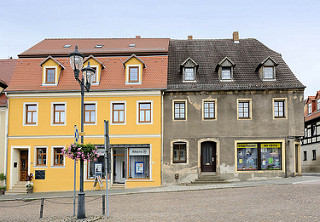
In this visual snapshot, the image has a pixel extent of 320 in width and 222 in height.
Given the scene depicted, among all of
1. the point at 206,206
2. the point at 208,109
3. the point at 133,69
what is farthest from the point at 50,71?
the point at 206,206

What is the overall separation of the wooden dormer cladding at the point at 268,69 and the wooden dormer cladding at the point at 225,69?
215cm

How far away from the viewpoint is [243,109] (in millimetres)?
26406

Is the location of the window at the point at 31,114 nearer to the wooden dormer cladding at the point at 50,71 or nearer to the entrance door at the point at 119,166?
the wooden dormer cladding at the point at 50,71

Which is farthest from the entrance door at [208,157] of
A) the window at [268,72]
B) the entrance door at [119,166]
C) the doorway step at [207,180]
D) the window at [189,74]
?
the window at [268,72]

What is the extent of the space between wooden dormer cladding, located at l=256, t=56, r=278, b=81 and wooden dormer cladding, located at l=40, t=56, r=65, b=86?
577 inches

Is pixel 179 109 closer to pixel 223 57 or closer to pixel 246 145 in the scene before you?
pixel 246 145

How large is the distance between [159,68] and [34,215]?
14574 mm

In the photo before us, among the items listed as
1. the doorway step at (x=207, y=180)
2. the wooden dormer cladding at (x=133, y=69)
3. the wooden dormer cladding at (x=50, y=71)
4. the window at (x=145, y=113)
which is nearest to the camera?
the doorway step at (x=207, y=180)

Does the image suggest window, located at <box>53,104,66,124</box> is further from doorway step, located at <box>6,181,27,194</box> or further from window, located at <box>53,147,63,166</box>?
doorway step, located at <box>6,181,27,194</box>

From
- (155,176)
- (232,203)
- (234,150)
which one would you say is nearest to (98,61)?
(155,176)

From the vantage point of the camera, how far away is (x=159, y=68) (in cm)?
2727

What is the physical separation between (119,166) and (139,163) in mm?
1553

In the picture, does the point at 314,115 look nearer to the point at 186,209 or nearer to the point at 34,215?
the point at 186,209

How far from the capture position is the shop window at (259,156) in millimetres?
25969
